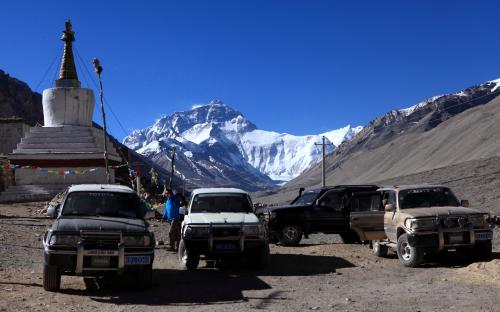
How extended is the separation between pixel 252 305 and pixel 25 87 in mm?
128162

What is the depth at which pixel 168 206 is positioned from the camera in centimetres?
1589

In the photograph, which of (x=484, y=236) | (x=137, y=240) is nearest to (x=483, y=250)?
(x=484, y=236)

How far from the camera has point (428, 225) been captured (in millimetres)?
11961

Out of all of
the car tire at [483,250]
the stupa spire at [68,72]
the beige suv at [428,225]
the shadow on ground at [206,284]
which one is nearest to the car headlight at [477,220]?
the beige suv at [428,225]

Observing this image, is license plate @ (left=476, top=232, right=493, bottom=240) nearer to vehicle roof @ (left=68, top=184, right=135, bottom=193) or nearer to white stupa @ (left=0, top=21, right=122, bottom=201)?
vehicle roof @ (left=68, top=184, right=135, bottom=193)

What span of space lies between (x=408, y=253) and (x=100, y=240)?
655 centimetres

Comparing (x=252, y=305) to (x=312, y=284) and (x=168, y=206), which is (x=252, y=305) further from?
(x=168, y=206)

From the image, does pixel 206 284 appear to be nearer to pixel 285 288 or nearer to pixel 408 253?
pixel 285 288

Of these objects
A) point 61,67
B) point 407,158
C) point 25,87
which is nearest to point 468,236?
point 61,67

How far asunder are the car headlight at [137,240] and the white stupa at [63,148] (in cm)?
2735

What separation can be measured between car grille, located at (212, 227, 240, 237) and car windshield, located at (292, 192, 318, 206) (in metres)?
6.31

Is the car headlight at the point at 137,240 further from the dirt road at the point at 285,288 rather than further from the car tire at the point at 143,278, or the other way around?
the dirt road at the point at 285,288

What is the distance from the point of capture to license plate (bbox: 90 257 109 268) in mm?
9250

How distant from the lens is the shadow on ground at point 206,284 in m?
9.15
